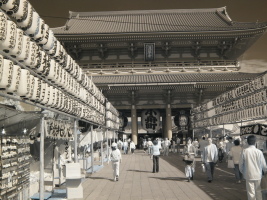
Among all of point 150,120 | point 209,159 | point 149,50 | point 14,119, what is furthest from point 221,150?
point 14,119

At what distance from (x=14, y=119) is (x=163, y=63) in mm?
23555

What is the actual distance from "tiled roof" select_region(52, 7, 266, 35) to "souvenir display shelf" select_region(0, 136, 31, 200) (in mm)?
23241

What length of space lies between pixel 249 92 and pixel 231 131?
10248 millimetres

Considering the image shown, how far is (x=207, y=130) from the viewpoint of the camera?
78.2ft

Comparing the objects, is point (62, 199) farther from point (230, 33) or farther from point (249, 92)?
point (230, 33)

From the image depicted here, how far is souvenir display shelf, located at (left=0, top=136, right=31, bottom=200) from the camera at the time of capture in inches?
249

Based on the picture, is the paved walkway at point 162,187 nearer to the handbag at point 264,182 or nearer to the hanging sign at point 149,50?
the handbag at point 264,182

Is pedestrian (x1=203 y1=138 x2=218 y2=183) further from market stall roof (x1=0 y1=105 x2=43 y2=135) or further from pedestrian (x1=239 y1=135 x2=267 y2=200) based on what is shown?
market stall roof (x1=0 y1=105 x2=43 y2=135)

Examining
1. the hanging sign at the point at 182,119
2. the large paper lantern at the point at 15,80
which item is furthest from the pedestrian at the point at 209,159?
the hanging sign at the point at 182,119

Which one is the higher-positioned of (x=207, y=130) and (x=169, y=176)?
(x=207, y=130)

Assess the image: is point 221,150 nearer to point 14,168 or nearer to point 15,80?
point 14,168

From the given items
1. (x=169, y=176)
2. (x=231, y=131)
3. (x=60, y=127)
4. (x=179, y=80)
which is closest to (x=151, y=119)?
(x=179, y=80)

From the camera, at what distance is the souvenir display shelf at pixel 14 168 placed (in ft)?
20.8

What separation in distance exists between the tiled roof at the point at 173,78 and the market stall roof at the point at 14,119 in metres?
19.6
